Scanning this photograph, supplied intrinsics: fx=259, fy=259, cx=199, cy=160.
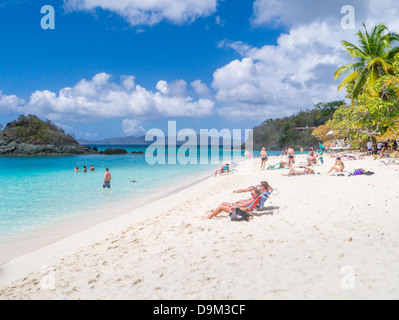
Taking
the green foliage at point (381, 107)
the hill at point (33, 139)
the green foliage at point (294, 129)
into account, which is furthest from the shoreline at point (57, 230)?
the green foliage at point (294, 129)

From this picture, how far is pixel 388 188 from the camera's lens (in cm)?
826

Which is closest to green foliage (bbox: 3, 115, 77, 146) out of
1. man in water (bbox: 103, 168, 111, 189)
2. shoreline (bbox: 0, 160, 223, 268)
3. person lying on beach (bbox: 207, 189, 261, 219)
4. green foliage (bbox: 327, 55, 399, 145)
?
man in water (bbox: 103, 168, 111, 189)

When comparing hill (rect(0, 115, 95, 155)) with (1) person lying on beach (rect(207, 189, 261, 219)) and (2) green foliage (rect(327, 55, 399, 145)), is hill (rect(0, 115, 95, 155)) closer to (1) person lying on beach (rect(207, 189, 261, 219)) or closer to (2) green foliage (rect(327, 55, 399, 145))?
(2) green foliage (rect(327, 55, 399, 145))

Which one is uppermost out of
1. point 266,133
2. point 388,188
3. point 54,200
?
point 266,133

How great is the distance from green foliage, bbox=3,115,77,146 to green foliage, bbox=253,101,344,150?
64930 millimetres

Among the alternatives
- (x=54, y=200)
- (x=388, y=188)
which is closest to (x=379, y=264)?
(x=388, y=188)

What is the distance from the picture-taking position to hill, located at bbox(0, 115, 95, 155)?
200 feet

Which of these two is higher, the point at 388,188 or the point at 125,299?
the point at 388,188

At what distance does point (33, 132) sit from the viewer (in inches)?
2581

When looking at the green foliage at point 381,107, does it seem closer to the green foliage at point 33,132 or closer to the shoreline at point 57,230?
the shoreline at point 57,230

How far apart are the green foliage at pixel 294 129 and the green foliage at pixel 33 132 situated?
213ft

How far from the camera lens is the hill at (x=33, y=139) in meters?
61.1

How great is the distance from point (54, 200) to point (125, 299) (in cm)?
1157
